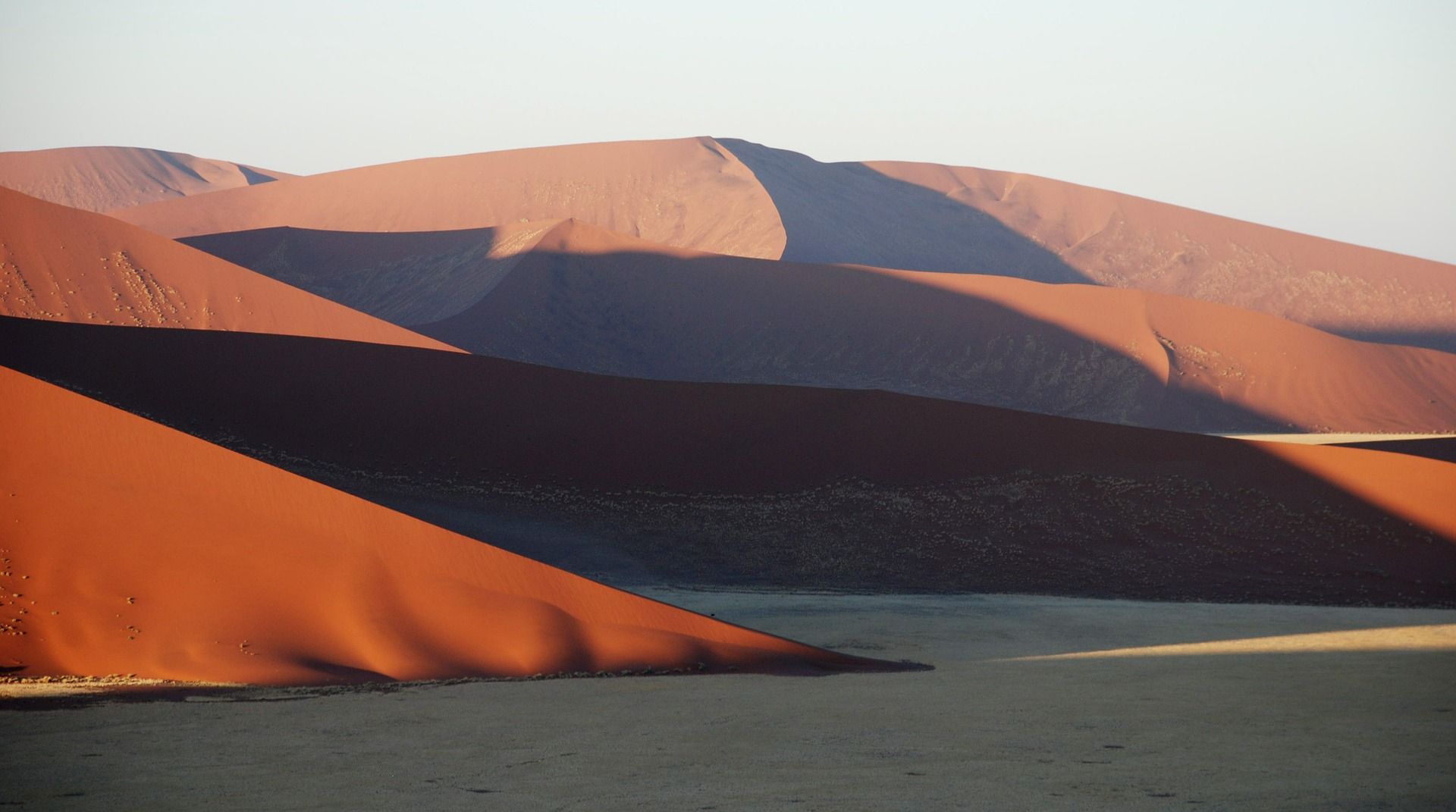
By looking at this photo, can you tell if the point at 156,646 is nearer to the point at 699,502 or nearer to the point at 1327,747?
the point at 1327,747

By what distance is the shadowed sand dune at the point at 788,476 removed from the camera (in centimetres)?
1717

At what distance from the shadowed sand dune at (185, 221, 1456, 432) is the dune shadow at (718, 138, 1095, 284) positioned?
72.1 ft

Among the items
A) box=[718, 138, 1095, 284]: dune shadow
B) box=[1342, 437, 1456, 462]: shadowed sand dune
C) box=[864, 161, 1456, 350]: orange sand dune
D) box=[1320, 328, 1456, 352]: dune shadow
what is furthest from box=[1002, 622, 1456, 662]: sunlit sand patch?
box=[864, 161, 1456, 350]: orange sand dune

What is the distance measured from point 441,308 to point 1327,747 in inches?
1626

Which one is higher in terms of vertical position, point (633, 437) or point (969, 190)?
point (969, 190)

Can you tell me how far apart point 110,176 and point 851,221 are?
62.4m

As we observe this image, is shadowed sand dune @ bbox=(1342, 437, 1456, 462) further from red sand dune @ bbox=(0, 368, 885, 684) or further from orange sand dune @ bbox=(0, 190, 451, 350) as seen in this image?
orange sand dune @ bbox=(0, 190, 451, 350)

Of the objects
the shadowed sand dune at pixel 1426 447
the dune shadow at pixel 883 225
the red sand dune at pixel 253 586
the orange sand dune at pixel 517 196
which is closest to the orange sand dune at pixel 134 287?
the red sand dune at pixel 253 586

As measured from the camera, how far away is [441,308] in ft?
152

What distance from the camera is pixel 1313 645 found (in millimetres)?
12367

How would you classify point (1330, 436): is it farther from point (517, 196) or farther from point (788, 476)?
point (517, 196)

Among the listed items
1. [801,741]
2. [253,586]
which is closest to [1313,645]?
[801,741]

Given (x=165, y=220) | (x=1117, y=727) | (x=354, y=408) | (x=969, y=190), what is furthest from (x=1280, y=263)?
(x=1117, y=727)

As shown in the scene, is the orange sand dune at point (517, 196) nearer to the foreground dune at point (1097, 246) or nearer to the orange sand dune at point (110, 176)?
the foreground dune at point (1097, 246)
